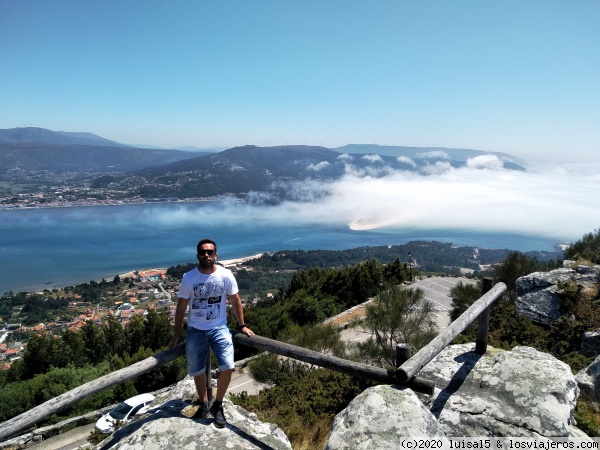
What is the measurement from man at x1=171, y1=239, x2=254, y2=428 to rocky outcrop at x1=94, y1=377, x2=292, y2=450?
170mm

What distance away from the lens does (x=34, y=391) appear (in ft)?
42.6

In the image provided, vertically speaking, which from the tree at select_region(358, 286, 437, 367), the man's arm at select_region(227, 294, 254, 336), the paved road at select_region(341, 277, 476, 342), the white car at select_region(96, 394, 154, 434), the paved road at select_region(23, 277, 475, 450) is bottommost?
the paved road at select_region(341, 277, 476, 342)

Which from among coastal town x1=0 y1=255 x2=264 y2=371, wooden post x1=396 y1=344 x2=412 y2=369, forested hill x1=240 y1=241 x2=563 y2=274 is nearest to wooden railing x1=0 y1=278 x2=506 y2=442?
wooden post x1=396 y1=344 x2=412 y2=369

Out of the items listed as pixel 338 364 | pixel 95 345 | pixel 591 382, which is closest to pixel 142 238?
pixel 95 345

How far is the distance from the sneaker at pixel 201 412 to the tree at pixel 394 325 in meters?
7.46

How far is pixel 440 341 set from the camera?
3.55 m

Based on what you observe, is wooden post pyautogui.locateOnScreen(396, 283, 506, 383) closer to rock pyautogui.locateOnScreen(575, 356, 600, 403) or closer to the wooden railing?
the wooden railing

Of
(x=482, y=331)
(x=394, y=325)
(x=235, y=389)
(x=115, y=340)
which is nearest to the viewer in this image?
(x=482, y=331)

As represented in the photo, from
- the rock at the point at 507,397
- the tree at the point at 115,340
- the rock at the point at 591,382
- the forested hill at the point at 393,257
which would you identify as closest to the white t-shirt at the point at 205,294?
the rock at the point at 507,397

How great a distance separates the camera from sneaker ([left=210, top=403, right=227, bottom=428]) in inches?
126

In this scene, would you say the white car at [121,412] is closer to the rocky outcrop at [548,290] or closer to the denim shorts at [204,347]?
the denim shorts at [204,347]

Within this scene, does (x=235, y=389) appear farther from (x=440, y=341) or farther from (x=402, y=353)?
(x=402, y=353)

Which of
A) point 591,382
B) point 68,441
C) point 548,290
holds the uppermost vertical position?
point 591,382

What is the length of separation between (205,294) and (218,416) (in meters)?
1.04
